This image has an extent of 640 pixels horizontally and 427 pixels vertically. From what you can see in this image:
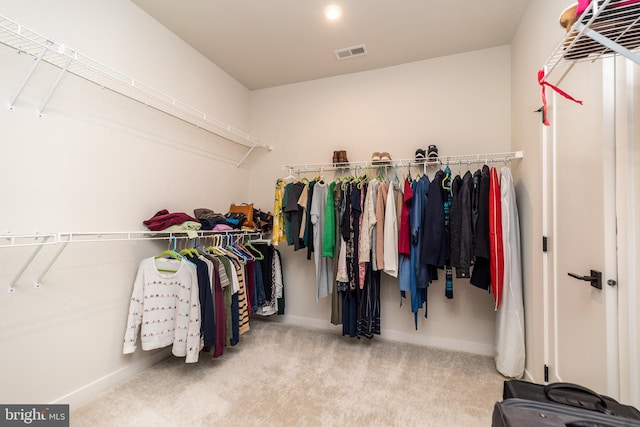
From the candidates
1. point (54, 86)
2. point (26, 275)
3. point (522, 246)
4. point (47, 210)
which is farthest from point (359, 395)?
point (54, 86)

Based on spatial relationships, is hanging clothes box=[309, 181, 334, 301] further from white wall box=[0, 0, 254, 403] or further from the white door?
the white door

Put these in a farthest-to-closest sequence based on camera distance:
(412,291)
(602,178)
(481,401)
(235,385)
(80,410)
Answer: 1. (412,291)
2. (235,385)
3. (481,401)
4. (80,410)
5. (602,178)

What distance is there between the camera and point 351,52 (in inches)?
107

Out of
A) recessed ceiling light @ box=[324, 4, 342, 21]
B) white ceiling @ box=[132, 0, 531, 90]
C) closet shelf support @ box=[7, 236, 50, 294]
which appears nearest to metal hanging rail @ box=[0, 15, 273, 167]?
white ceiling @ box=[132, 0, 531, 90]

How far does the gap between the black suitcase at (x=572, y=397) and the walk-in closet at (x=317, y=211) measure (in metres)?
0.42

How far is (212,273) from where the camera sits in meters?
2.18

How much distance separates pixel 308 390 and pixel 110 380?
1410 millimetres

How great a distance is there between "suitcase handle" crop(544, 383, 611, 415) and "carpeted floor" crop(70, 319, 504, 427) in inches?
39.1

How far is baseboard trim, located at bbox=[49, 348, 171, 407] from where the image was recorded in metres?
1.77

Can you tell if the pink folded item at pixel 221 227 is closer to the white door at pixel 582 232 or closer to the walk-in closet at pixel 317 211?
the walk-in closet at pixel 317 211

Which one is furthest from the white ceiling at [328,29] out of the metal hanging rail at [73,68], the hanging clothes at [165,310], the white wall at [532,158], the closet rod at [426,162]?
the hanging clothes at [165,310]

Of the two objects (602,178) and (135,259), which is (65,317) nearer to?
(135,259)

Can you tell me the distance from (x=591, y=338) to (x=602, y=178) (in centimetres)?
75

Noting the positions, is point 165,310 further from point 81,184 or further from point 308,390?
point 308,390
